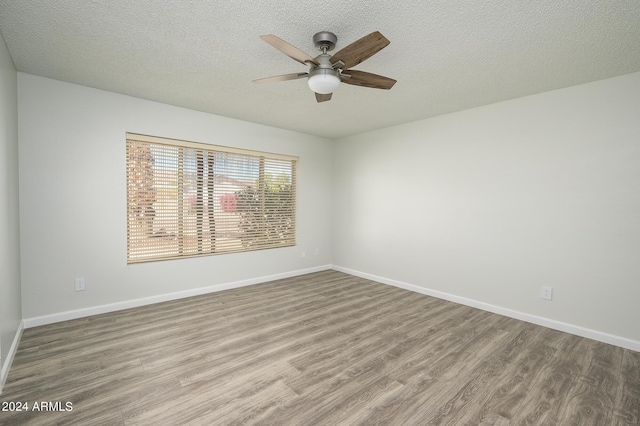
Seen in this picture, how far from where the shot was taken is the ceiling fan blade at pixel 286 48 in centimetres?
167

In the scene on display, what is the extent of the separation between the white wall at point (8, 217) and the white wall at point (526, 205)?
4206mm

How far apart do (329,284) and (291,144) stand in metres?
2.41

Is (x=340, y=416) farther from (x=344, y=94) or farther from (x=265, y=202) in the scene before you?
(x=265, y=202)

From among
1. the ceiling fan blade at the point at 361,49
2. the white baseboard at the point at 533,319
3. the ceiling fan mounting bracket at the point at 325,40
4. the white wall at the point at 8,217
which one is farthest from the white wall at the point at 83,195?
the white baseboard at the point at 533,319

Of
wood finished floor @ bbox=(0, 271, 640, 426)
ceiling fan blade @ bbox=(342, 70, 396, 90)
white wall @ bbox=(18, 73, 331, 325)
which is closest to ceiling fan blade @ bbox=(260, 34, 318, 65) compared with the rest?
ceiling fan blade @ bbox=(342, 70, 396, 90)

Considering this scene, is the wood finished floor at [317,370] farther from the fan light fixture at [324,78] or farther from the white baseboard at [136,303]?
the fan light fixture at [324,78]

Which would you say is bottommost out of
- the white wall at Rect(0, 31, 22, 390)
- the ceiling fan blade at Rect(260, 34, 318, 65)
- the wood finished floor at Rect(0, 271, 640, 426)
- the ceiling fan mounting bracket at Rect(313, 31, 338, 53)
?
the wood finished floor at Rect(0, 271, 640, 426)

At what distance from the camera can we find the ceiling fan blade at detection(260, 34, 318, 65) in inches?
65.8

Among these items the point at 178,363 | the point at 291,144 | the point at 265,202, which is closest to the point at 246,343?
the point at 178,363

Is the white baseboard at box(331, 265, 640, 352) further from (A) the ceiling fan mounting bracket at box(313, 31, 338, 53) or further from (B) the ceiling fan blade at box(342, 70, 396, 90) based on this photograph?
→ (A) the ceiling fan mounting bracket at box(313, 31, 338, 53)

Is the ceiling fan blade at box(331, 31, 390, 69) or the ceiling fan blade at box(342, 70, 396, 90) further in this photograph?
the ceiling fan blade at box(342, 70, 396, 90)

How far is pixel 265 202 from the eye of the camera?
15.3 feet

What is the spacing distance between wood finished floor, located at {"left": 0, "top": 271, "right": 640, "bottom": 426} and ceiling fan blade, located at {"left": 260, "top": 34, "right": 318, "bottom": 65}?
87.1 inches

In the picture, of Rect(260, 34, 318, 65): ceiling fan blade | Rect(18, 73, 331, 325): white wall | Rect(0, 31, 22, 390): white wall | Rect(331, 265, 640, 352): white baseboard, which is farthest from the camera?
Rect(18, 73, 331, 325): white wall
